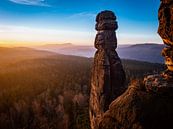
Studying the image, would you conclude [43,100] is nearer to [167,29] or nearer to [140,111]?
[167,29]

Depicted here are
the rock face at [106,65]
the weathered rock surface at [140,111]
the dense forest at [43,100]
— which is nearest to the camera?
the weathered rock surface at [140,111]

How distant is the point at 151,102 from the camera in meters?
9.44

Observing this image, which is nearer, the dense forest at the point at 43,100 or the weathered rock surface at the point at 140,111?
the weathered rock surface at the point at 140,111

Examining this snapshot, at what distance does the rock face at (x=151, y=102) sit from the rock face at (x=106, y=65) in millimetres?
25706

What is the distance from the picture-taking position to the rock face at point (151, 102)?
8.98 metres

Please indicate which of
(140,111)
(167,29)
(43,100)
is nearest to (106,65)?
(167,29)

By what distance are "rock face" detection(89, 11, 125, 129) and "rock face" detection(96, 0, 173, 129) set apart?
25706mm

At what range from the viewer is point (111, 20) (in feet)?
123

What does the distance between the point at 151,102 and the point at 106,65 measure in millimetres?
27311

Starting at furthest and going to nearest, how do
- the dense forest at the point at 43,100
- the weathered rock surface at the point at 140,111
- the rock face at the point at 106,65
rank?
the dense forest at the point at 43,100
the rock face at the point at 106,65
the weathered rock surface at the point at 140,111

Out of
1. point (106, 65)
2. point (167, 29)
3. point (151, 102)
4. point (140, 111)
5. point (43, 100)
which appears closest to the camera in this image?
point (140, 111)

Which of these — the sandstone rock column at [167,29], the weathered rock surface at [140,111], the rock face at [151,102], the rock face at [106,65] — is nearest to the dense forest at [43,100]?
the rock face at [106,65]

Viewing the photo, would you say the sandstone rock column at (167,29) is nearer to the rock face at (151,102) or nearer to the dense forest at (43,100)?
the rock face at (151,102)

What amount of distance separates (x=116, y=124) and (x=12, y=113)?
66.2 meters
